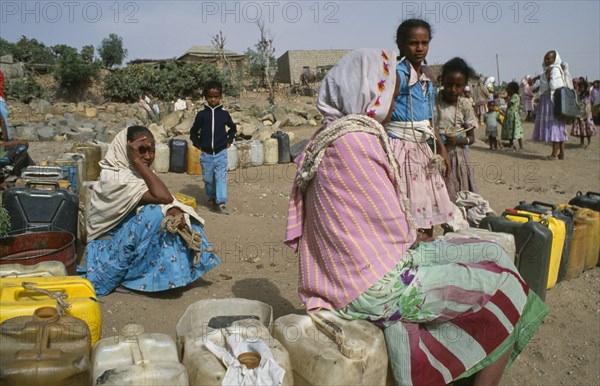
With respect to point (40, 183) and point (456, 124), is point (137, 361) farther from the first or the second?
point (456, 124)

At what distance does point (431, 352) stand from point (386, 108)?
3.65ft

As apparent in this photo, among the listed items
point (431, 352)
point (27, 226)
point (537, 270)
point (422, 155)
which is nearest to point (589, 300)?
point (537, 270)

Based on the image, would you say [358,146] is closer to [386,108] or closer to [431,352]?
[386,108]

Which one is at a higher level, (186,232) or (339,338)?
(186,232)

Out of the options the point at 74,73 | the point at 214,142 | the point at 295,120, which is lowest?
the point at 214,142

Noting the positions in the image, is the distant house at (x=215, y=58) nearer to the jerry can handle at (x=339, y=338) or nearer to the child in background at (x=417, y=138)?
the child in background at (x=417, y=138)

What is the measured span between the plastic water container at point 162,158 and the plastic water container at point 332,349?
7084 mm

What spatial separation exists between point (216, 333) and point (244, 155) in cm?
751

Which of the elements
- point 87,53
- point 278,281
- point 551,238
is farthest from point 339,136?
point 87,53

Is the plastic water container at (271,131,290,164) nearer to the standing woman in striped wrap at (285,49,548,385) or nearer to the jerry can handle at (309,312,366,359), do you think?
the standing woman in striped wrap at (285,49,548,385)

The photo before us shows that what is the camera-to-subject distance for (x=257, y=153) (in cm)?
966

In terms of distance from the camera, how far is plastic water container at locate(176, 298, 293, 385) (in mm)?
1898

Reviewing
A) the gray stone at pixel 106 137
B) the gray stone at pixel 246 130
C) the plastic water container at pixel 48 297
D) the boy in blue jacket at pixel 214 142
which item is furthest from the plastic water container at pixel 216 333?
the gray stone at pixel 106 137

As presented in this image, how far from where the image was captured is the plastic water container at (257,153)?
961cm
